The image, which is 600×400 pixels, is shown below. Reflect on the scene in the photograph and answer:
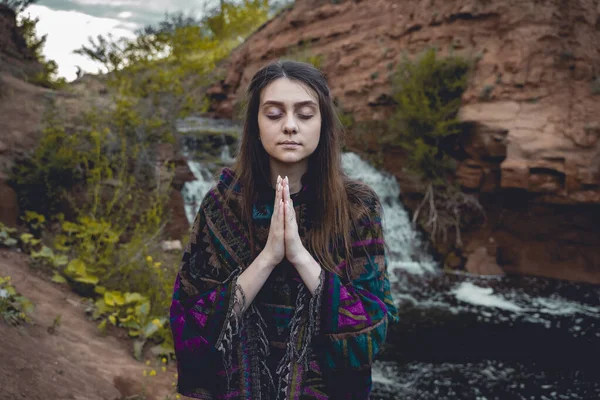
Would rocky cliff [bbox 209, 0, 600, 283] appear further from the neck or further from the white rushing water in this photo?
the neck

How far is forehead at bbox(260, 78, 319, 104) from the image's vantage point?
1360 millimetres

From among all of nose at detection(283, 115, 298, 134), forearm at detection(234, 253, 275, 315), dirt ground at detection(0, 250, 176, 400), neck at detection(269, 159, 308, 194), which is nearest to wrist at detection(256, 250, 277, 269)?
forearm at detection(234, 253, 275, 315)

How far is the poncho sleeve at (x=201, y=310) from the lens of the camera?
1305 millimetres

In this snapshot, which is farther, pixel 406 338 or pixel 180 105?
pixel 180 105

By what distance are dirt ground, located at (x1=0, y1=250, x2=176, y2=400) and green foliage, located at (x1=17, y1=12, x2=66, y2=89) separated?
15.5ft

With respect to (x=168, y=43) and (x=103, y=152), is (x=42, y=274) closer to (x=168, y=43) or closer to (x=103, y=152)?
(x=103, y=152)

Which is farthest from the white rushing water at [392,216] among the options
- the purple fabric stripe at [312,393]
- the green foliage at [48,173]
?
the purple fabric stripe at [312,393]

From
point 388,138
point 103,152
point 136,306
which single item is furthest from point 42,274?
point 388,138

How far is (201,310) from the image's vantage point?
1.33 meters

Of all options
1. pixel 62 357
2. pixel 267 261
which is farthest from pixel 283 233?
pixel 62 357

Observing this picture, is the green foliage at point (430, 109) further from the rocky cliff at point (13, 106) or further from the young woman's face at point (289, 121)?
the young woman's face at point (289, 121)

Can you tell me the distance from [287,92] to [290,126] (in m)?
0.11

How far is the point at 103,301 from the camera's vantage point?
3.66 metres

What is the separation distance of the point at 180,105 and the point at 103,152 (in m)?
1.48
